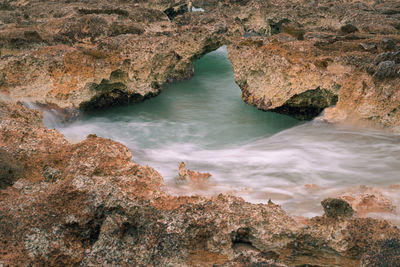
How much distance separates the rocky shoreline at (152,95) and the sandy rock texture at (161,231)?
0.01 metres

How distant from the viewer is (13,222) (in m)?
3.94

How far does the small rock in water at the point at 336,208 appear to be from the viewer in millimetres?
4230

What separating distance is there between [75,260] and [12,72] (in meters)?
7.39

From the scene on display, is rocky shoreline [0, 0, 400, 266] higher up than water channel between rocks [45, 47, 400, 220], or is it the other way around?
rocky shoreline [0, 0, 400, 266]

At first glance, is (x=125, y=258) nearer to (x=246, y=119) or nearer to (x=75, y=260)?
(x=75, y=260)

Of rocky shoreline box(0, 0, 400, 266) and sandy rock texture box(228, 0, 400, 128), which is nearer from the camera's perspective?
rocky shoreline box(0, 0, 400, 266)

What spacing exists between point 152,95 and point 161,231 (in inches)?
353

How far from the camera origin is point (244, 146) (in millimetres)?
9156

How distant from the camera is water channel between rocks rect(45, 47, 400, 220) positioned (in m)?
5.89

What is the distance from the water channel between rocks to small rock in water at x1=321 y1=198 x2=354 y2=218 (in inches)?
23.8

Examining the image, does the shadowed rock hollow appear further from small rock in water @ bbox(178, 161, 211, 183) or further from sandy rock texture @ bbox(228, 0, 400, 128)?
small rock in water @ bbox(178, 161, 211, 183)

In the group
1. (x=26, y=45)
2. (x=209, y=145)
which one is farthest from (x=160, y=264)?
(x=26, y=45)

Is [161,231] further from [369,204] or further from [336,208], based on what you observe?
[369,204]

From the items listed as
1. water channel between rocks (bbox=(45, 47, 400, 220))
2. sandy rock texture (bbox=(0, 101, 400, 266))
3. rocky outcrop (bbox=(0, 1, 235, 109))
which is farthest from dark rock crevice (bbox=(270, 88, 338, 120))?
sandy rock texture (bbox=(0, 101, 400, 266))
